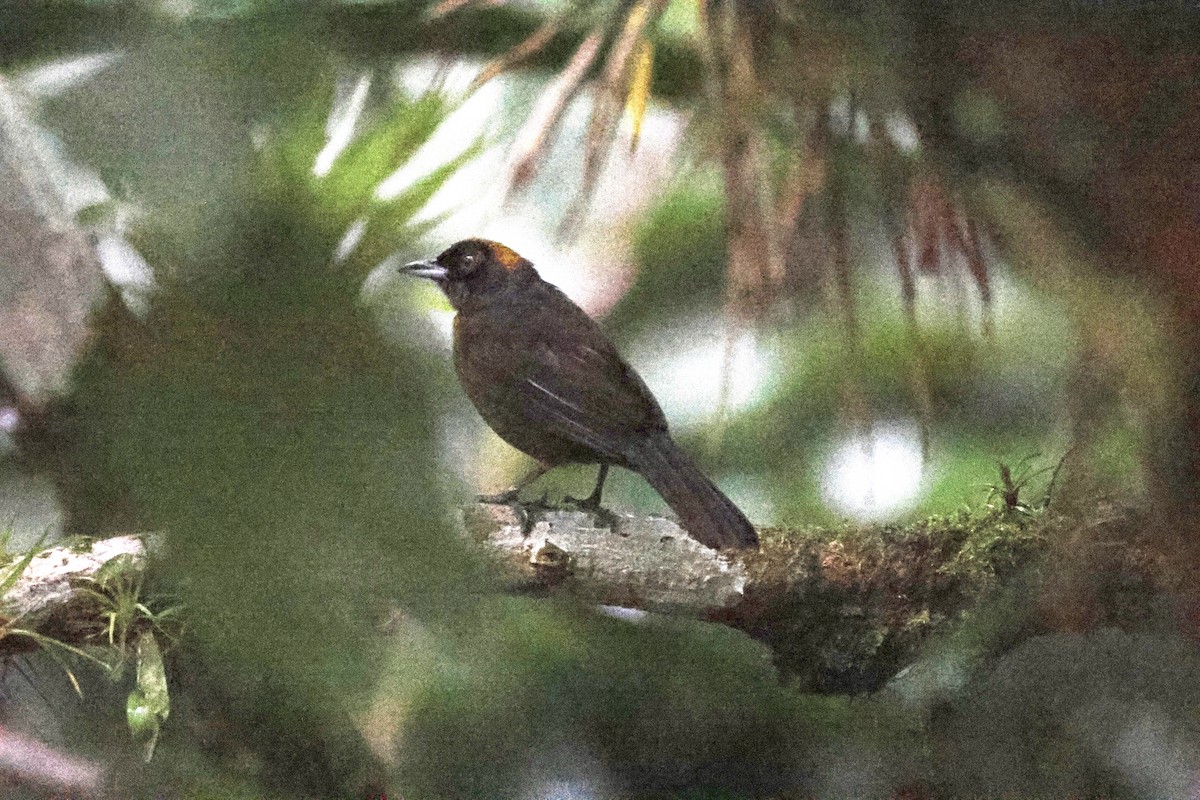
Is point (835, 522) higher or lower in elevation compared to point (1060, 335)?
lower

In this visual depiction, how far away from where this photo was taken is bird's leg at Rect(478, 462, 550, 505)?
1.61 m

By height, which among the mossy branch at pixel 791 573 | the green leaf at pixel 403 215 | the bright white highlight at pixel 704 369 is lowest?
the mossy branch at pixel 791 573

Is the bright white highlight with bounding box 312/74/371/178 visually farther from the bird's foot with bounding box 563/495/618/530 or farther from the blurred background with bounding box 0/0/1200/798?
the bird's foot with bounding box 563/495/618/530

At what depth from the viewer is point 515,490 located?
1618mm

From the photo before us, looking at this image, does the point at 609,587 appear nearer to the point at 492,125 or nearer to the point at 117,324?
the point at 492,125

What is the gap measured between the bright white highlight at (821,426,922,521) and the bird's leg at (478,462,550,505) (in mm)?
421

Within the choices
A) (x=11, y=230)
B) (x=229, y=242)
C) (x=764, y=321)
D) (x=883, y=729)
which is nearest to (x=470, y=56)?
(x=229, y=242)

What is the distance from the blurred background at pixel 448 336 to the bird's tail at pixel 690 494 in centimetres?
3

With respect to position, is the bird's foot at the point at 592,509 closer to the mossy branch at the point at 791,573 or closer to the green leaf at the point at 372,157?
the mossy branch at the point at 791,573

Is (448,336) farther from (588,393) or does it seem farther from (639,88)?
(639,88)

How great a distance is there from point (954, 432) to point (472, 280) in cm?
75

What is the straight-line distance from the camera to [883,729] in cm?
165

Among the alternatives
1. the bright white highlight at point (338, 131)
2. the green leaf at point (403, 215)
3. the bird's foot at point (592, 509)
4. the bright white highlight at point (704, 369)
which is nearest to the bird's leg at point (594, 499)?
the bird's foot at point (592, 509)

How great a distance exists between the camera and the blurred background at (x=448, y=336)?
159 cm
